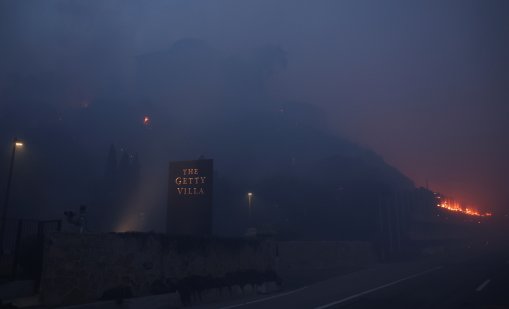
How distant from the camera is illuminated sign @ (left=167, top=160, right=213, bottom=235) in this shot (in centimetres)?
2302

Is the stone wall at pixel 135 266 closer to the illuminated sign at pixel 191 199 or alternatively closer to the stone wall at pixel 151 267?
the stone wall at pixel 151 267

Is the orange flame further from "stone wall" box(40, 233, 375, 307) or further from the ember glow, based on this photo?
"stone wall" box(40, 233, 375, 307)

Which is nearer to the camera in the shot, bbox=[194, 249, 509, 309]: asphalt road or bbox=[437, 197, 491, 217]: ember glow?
bbox=[194, 249, 509, 309]: asphalt road

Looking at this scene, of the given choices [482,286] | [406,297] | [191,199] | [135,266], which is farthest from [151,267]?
[482,286]

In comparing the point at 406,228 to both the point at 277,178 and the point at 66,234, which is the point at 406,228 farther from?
the point at 66,234

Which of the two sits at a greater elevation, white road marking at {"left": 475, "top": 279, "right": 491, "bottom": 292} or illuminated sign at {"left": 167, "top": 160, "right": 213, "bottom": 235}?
illuminated sign at {"left": 167, "top": 160, "right": 213, "bottom": 235}

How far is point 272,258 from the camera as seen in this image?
26.1m

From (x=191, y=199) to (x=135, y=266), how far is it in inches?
280

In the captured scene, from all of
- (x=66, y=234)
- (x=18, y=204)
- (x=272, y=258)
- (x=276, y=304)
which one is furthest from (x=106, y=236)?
(x=18, y=204)

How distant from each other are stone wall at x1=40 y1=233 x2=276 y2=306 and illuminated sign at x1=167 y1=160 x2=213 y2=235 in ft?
6.26

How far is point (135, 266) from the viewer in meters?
16.7

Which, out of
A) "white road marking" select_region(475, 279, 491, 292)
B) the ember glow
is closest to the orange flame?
the ember glow

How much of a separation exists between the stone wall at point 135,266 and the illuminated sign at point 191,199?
1.91 meters

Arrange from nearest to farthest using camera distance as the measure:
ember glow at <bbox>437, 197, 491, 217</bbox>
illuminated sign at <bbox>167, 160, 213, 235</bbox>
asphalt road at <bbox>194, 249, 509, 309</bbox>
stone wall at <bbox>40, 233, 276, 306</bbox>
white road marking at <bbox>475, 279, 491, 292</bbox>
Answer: stone wall at <bbox>40, 233, 276, 306</bbox> → asphalt road at <bbox>194, 249, 509, 309</bbox> → white road marking at <bbox>475, 279, 491, 292</bbox> → illuminated sign at <bbox>167, 160, 213, 235</bbox> → ember glow at <bbox>437, 197, 491, 217</bbox>
